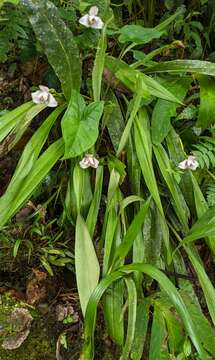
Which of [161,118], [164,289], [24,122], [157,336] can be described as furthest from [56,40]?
[157,336]

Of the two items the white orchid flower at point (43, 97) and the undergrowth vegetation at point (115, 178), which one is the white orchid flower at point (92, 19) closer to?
the undergrowth vegetation at point (115, 178)

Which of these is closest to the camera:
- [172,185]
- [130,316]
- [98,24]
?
[130,316]

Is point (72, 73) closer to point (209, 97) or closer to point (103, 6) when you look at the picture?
point (103, 6)

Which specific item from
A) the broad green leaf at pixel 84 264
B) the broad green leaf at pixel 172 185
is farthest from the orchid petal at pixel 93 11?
the broad green leaf at pixel 84 264

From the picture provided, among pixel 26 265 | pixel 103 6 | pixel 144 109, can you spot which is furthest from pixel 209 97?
pixel 26 265

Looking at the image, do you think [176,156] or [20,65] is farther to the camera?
[20,65]

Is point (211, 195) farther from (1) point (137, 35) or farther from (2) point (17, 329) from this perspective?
(2) point (17, 329)

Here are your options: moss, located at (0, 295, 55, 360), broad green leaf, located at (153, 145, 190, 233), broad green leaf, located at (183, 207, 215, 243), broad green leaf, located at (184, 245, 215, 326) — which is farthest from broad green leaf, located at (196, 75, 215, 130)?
moss, located at (0, 295, 55, 360)
